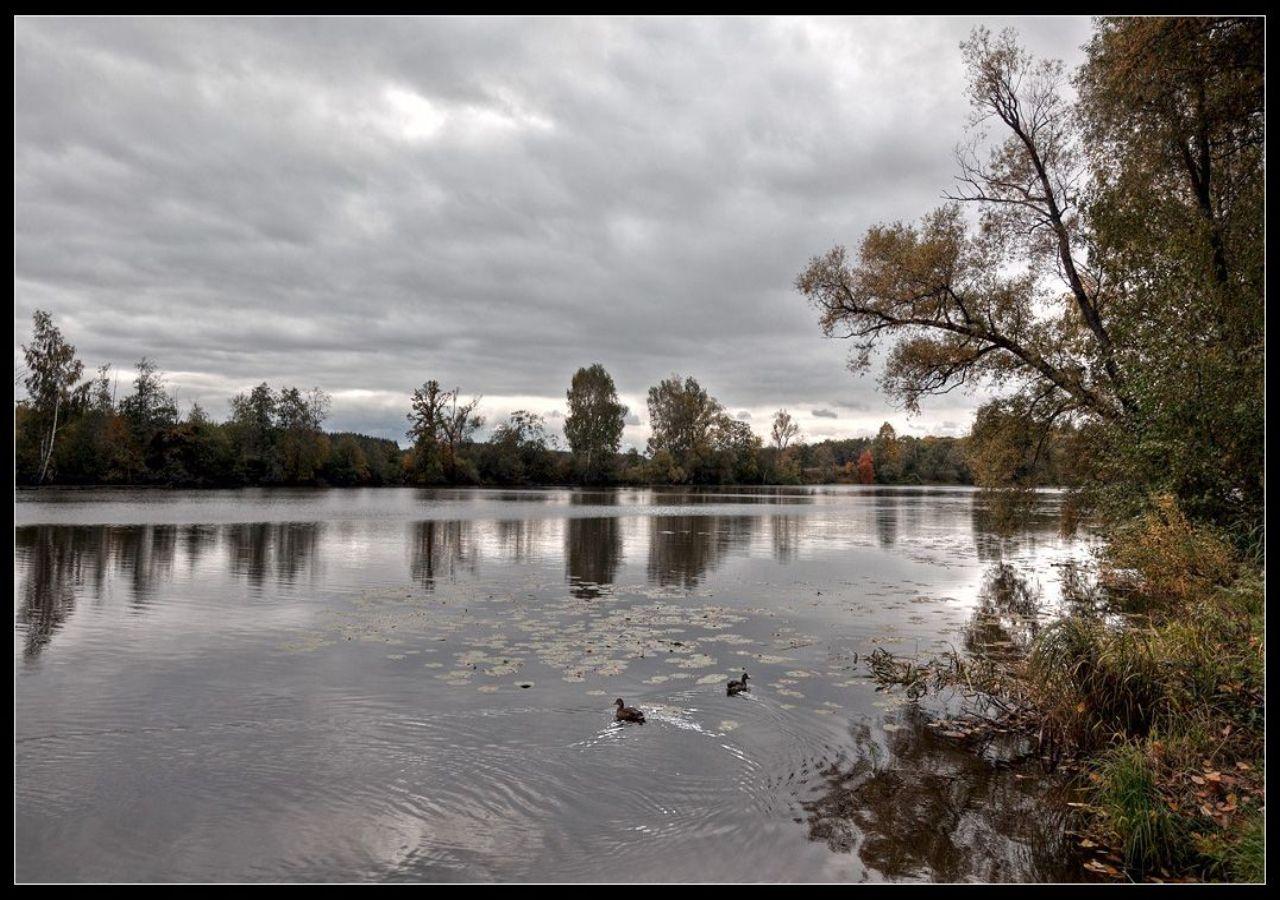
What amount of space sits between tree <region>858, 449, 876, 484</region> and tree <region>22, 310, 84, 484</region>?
420ft

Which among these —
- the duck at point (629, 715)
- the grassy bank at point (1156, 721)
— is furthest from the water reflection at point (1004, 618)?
the duck at point (629, 715)

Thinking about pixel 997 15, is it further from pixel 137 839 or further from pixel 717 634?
pixel 717 634

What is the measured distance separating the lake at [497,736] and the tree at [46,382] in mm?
59284

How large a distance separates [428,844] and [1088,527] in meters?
21.3

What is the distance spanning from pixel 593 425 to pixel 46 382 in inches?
2433

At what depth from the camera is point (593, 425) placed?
10681 centimetres

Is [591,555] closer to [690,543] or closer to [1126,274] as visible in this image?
[690,543]

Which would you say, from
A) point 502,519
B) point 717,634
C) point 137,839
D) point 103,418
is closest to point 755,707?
point 717,634

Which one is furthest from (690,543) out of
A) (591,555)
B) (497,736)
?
(497,736)

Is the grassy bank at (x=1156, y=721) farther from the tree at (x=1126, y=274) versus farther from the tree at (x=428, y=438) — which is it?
the tree at (x=428, y=438)

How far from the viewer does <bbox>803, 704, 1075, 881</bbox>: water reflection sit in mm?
5371

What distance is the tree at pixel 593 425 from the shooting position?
10669 centimetres

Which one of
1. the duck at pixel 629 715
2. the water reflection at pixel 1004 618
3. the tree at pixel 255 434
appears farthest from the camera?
the tree at pixel 255 434

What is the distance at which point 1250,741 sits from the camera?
638 cm
